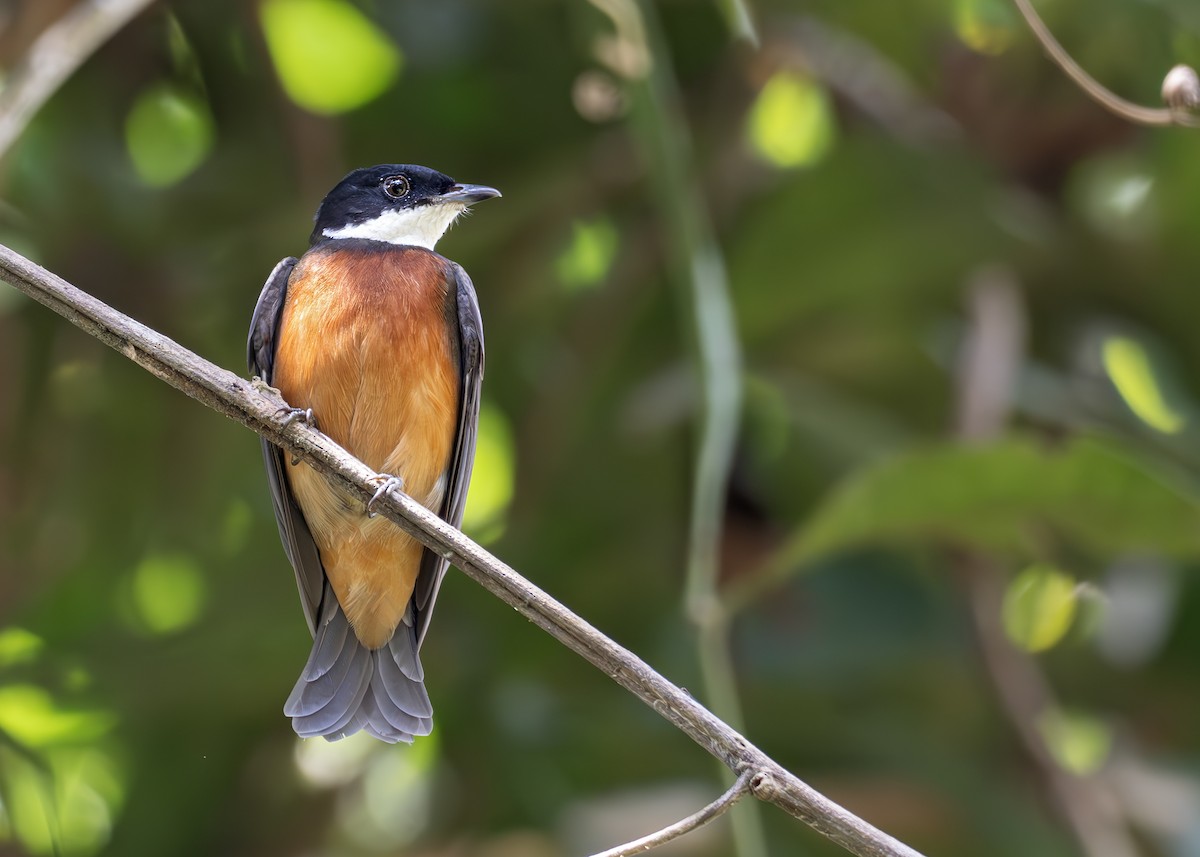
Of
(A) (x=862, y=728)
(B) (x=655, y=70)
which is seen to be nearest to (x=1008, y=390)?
(A) (x=862, y=728)

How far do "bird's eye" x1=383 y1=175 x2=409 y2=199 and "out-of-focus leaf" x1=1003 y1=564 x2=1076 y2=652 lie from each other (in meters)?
2.38

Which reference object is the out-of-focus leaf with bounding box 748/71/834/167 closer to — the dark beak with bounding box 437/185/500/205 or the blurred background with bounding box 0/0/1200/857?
the blurred background with bounding box 0/0/1200/857

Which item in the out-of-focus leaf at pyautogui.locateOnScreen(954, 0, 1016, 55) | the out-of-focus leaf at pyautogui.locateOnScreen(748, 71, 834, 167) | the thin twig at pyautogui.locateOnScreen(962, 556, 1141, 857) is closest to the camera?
the thin twig at pyautogui.locateOnScreen(962, 556, 1141, 857)

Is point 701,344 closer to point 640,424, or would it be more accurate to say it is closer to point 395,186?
point 395,186

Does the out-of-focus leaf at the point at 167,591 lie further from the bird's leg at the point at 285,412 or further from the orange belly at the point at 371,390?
the bird's leg at the point at 285,412

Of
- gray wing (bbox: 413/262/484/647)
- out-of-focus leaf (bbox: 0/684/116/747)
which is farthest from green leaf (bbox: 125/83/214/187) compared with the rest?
out-of-focus leaf (bbox: 0/684/116/747)

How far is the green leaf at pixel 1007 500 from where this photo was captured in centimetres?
350

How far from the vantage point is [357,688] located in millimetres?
3195

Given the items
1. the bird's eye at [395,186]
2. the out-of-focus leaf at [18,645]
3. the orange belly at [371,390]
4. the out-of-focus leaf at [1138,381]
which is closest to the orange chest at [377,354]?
the orange belly at [371,390]

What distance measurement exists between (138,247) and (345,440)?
126 cm

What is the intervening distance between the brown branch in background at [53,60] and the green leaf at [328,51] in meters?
1.14

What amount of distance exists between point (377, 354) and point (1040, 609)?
2506mm

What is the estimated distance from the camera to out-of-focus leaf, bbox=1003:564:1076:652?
4.71m

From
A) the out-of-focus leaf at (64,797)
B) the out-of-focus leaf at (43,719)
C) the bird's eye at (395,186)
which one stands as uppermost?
the bird's eye at (395,186)
